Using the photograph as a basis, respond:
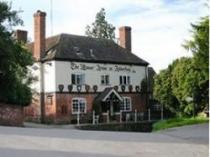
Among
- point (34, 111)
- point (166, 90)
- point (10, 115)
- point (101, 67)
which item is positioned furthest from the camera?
point (101, 67)

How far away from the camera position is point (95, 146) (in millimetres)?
16484

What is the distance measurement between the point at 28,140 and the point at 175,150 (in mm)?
4868

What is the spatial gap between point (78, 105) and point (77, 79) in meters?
2.56

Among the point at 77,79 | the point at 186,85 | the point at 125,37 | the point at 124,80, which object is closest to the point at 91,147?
the point at 186,85

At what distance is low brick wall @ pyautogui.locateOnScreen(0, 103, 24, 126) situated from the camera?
32.5m

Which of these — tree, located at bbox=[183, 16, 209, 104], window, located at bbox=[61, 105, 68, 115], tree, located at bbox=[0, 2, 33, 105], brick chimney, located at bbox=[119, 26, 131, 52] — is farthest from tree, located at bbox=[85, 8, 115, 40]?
tree, located at bbox=[183, 16, 209, 104]

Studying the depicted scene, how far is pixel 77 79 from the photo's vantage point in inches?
1987

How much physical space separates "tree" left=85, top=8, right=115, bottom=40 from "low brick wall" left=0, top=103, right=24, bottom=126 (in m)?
54.3

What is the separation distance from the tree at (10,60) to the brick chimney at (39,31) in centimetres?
1436

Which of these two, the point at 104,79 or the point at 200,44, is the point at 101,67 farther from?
the point at 200,44

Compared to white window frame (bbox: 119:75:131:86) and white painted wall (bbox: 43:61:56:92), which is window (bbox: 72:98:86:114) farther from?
white window frame (bbox: 119:75:131:86)

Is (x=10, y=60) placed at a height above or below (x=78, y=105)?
above

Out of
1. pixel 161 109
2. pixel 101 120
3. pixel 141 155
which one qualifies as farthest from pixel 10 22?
pixel 161 109

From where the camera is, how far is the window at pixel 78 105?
1970 inches
